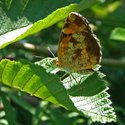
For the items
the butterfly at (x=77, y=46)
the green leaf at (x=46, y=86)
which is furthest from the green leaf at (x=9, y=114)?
the green leaf at (x=46, y=86)

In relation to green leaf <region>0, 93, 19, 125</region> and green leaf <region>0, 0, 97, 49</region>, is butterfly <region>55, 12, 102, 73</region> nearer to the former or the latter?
green leaf <region>0, 0, 97, 49</region>

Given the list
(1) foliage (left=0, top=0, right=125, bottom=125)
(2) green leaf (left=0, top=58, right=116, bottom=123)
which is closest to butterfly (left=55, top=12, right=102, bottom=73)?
(1) foliage (left=0, top=0, right=125, bottom=125)

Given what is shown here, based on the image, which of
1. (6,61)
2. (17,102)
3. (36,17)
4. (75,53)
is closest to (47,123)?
(17,102)

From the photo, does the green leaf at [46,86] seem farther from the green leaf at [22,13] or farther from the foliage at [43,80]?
the green leaf at [22,13]

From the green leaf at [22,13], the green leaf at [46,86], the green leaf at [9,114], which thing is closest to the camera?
the green leaf at [46,86]

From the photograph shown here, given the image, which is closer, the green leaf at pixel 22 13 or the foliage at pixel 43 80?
the foliage at pixel 43 80

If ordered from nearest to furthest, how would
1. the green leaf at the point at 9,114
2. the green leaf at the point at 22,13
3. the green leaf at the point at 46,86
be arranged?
the green leaf at the point at 46,86 < the green leaf at the point at 22,13 < the green leaf at the point at 9,114

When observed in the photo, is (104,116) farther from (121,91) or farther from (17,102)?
(121,91)

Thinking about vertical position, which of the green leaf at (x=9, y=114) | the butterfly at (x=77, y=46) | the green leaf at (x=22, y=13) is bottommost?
the green leaf at (x=9, y=114)

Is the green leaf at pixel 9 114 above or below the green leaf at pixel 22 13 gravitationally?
below

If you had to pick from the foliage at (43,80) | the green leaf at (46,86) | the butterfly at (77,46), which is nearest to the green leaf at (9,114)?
the foliage at (43,80)
